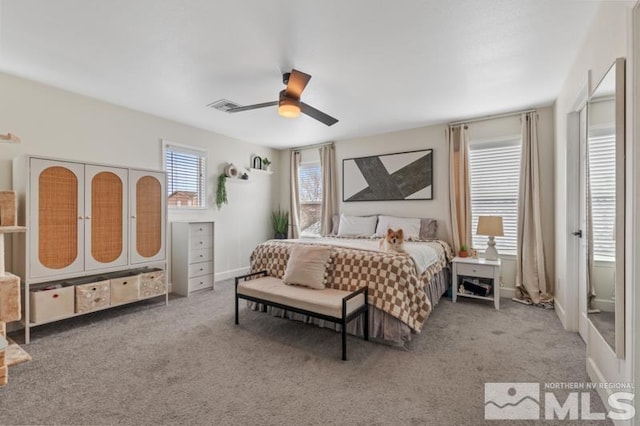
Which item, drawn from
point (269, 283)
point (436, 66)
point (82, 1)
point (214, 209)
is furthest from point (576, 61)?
point (214, 209)

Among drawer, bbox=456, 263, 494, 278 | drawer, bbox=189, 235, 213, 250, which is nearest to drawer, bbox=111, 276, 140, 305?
drawer, bbox=189, 235, 213, 250

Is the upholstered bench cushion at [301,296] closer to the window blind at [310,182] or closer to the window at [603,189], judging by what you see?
the window at [603,189]

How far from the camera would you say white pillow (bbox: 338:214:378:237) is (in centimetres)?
466

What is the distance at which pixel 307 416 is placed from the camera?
1635 millimetres

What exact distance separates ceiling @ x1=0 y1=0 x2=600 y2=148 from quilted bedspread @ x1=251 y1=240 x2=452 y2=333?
1.78 meters

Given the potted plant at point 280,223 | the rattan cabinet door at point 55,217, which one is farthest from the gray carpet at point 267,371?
the potted plant at point 280,223

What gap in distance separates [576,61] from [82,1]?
3.83 metres

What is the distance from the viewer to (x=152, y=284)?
3.49 m

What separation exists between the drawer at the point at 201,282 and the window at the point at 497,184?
12.8ft

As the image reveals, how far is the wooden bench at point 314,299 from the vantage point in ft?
7.52

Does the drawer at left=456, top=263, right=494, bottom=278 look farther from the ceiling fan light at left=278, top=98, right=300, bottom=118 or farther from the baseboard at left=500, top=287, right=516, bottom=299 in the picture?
the ceiling fan light at left=278, top=98, right=300, bottom=118

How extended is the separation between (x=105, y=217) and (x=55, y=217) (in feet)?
1.37

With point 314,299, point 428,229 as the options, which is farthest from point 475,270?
point 314,299
